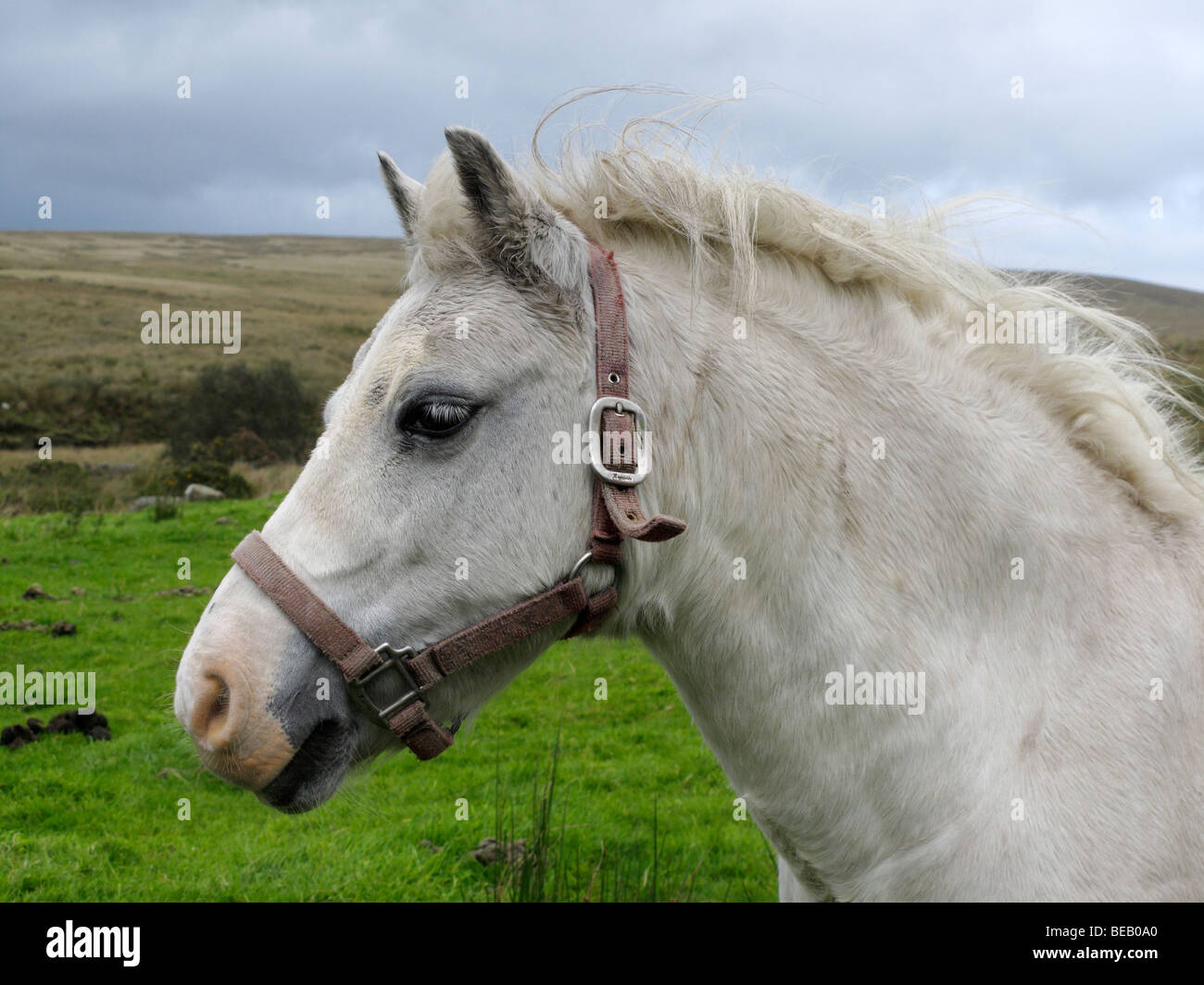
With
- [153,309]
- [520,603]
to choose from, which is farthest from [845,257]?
[153,309]

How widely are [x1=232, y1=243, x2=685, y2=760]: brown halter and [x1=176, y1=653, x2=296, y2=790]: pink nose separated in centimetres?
19

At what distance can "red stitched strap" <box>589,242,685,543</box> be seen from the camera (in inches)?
80.1

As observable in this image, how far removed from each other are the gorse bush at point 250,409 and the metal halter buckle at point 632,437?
26437mm

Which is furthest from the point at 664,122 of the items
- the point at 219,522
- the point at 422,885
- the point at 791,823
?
the point at 219,522

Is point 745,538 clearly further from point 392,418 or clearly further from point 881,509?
point 392,418

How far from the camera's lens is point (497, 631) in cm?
212

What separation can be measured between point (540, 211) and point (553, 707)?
7.33 meters

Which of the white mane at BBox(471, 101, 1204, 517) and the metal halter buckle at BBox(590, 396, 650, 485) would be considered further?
the white mane at BBox(471, 101, 1204, 517)

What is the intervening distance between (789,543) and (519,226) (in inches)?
42.8

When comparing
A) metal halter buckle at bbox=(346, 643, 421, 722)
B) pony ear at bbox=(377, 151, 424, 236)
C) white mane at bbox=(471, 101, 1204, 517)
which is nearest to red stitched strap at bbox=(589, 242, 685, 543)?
white mane at bbox=(471, 101, 1204, 517)

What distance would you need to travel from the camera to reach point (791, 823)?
2.30 m

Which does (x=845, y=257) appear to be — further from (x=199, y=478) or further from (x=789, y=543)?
(x=199, y=478)

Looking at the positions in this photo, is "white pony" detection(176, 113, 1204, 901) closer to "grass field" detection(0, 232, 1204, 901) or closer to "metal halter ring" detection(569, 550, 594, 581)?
"metal halter ring" detection(569, 550, 594, 581)
